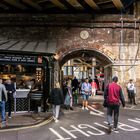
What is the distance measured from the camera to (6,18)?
80.9ft

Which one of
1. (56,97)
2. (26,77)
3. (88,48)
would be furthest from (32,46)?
(56,97)

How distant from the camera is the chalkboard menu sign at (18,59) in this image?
18.5m

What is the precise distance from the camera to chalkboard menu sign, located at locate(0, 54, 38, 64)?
18.5 meters

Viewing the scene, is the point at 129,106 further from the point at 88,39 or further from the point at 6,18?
the point at 6,18

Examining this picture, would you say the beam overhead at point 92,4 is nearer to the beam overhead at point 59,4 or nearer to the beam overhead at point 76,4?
the beam overhead at point 76,4

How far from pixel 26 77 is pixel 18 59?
1493 millimetres

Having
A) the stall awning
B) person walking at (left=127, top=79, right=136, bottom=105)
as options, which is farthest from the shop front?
person walking at (left=127, top=79, right=136, bottom=105)

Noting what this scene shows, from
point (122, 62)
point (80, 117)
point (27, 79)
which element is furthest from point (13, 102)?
point (122, 62)

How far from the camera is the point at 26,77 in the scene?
20.1 metres

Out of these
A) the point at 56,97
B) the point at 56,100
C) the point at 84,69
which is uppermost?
the point at 84,69

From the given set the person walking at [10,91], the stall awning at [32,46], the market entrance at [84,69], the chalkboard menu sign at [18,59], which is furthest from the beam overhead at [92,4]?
the market entrance at [84,69]

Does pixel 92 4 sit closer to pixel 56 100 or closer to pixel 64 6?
pixel 64 6

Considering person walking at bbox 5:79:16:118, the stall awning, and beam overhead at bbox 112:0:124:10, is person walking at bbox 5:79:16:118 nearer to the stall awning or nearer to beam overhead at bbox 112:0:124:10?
the stall awning

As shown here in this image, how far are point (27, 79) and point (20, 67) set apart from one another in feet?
2.53
